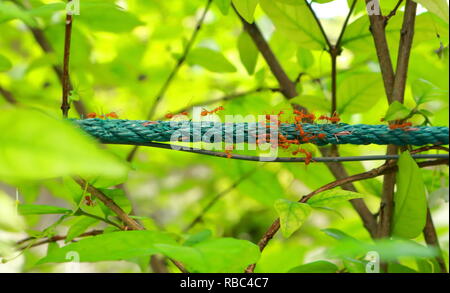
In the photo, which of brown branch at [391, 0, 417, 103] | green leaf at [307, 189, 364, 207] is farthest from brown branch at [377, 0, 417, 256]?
green leaf at [307, 189, 364, 207]

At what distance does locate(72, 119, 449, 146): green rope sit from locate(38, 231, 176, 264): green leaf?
9cm

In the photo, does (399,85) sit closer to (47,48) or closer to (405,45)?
(405,45)

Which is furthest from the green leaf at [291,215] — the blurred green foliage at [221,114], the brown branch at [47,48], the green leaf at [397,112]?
the brown branch at [47,48]

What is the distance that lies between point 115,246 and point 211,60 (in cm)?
39

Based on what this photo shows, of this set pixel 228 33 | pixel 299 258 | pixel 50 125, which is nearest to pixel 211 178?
pixel 228 33

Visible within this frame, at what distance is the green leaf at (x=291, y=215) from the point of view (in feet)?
1.10

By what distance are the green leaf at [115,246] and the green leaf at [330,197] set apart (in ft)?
0.41

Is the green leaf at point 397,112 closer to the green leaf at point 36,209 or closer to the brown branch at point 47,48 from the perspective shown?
the green leaf at point 36,209

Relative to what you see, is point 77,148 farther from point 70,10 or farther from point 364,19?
point 364,19

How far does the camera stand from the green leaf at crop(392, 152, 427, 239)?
1.25 ft

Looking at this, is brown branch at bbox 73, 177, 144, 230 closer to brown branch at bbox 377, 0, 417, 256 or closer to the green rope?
the green rope

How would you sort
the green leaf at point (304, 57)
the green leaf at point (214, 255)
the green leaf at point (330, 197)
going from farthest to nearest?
1. the green leaf at point (304, 57)
2. the green leaf at point (330, 197)
3. the green leaf at point (214, 255)

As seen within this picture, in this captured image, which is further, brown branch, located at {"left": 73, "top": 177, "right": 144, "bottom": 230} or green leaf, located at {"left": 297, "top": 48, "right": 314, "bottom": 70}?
green leaf, located at {"left": 297, "top": 48, "right": 314, "bottom": 70}

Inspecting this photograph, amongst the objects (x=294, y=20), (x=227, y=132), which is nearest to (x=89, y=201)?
(x=227, y=132)
